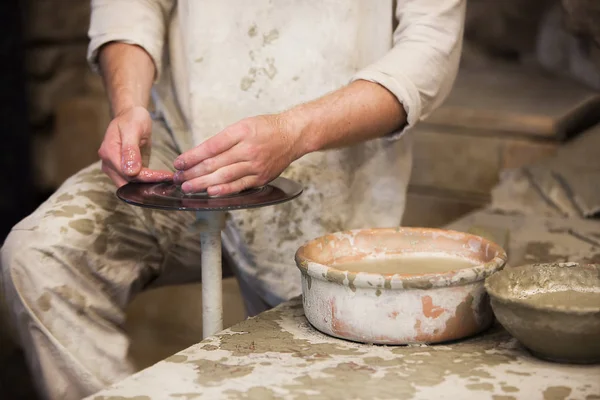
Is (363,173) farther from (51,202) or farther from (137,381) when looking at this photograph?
(137,381)

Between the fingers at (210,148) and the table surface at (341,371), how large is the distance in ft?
0.99

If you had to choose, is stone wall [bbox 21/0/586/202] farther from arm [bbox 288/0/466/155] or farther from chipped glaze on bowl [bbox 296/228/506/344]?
chipped glaze on bowl [bbox 296/228/506/344]

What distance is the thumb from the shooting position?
157cm

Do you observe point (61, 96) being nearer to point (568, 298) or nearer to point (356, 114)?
point (356, 114)

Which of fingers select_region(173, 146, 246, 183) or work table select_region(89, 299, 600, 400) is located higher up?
fingers select_region(173, 146, 246, 183)

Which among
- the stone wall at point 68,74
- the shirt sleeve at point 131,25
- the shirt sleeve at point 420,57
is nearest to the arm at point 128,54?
the shirt sleeve at point 131,25

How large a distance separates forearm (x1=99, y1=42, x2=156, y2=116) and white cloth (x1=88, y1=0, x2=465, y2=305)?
0.08 feet

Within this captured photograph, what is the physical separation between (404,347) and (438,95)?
0.61 m

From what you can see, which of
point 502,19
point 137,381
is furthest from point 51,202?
point 502,19

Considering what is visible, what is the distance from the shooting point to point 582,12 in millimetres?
2922

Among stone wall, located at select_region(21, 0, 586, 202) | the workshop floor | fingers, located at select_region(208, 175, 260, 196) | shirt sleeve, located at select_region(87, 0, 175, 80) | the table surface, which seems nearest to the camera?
the table surface

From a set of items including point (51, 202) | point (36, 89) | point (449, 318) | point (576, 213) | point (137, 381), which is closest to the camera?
point (137, 381)

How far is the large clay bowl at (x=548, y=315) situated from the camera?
48.4 inches

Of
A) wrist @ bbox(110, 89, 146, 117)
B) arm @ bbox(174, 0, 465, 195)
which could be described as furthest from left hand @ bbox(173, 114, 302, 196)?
wrist @ bbox(110, 89, 146, 117)
